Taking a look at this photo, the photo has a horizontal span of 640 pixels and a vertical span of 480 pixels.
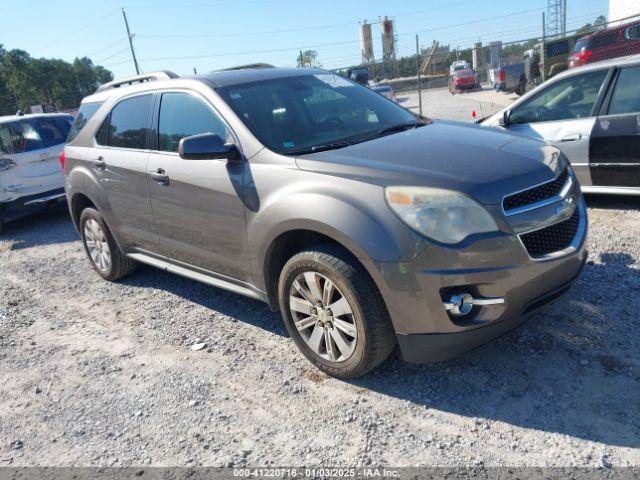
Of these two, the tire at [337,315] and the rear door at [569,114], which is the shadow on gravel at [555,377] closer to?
the tire at [337,315]

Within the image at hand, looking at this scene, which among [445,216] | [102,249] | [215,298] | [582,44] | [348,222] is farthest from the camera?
[582,44]

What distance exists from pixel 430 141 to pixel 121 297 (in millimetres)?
3321

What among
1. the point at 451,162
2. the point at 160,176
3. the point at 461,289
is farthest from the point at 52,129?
the point at 461,289

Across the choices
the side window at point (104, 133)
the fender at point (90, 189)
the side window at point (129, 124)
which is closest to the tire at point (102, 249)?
the fender at point (90, 189)

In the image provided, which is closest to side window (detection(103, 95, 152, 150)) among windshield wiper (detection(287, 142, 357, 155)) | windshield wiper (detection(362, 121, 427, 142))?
windshield wiper (detection(287, 142, 357, 155))

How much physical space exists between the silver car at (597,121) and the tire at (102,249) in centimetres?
401

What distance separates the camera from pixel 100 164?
4828 millimetres

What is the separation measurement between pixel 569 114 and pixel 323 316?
4.11m

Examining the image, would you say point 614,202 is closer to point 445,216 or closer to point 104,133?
point 445,216

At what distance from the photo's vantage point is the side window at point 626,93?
17.5 feet

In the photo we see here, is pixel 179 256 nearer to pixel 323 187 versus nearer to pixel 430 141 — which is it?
pixel 323 187

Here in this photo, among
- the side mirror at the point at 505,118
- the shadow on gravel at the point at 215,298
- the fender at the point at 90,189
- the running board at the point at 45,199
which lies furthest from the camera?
the running board at the point at 45,199

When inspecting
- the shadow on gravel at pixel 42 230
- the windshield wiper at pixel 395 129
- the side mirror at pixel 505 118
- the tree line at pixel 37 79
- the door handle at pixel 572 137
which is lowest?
the shadow on gravel at pixel 42 230

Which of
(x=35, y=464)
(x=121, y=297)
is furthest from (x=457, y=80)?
(x=35, y=464)
